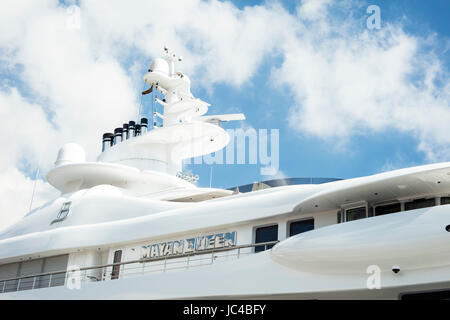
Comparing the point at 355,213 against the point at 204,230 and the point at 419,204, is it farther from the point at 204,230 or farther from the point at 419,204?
the point at 204,230

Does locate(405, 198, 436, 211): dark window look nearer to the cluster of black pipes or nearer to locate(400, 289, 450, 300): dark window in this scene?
locate(400, 289, 450, 300): dark window

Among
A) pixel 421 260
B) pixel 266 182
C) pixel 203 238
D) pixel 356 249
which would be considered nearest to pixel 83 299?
pixel 203 238

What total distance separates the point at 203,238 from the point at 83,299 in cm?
354

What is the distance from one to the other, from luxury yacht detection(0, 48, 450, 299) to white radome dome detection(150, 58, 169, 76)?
49 millimetres

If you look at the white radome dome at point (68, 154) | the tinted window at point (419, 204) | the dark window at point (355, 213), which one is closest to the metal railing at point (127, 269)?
the dark window at point (355, 213)

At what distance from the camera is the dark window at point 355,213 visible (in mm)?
12417

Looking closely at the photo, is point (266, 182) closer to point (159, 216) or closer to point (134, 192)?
point (159, 216)

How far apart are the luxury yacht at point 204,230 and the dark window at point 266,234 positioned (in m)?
0.03

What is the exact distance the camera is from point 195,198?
18641 millimetres

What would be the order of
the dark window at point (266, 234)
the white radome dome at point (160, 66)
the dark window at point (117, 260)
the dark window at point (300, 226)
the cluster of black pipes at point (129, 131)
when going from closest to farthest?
the dark window at point (300, 226)
the dark window at point (266, 234)
the dark window at point (117, 260)
the cluster of black pipes at point (129, 131)
the white radome dome at point (160, 66)

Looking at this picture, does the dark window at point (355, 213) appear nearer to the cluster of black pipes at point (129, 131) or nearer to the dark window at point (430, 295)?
the dark window at point (430, 295)

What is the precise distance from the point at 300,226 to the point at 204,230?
2.73m

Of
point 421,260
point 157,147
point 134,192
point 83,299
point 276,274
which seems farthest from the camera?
point 157,147

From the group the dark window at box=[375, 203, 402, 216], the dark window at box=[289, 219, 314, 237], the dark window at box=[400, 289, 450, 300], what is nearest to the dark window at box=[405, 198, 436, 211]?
the dark window at box=[375, 203, 402, 216]
